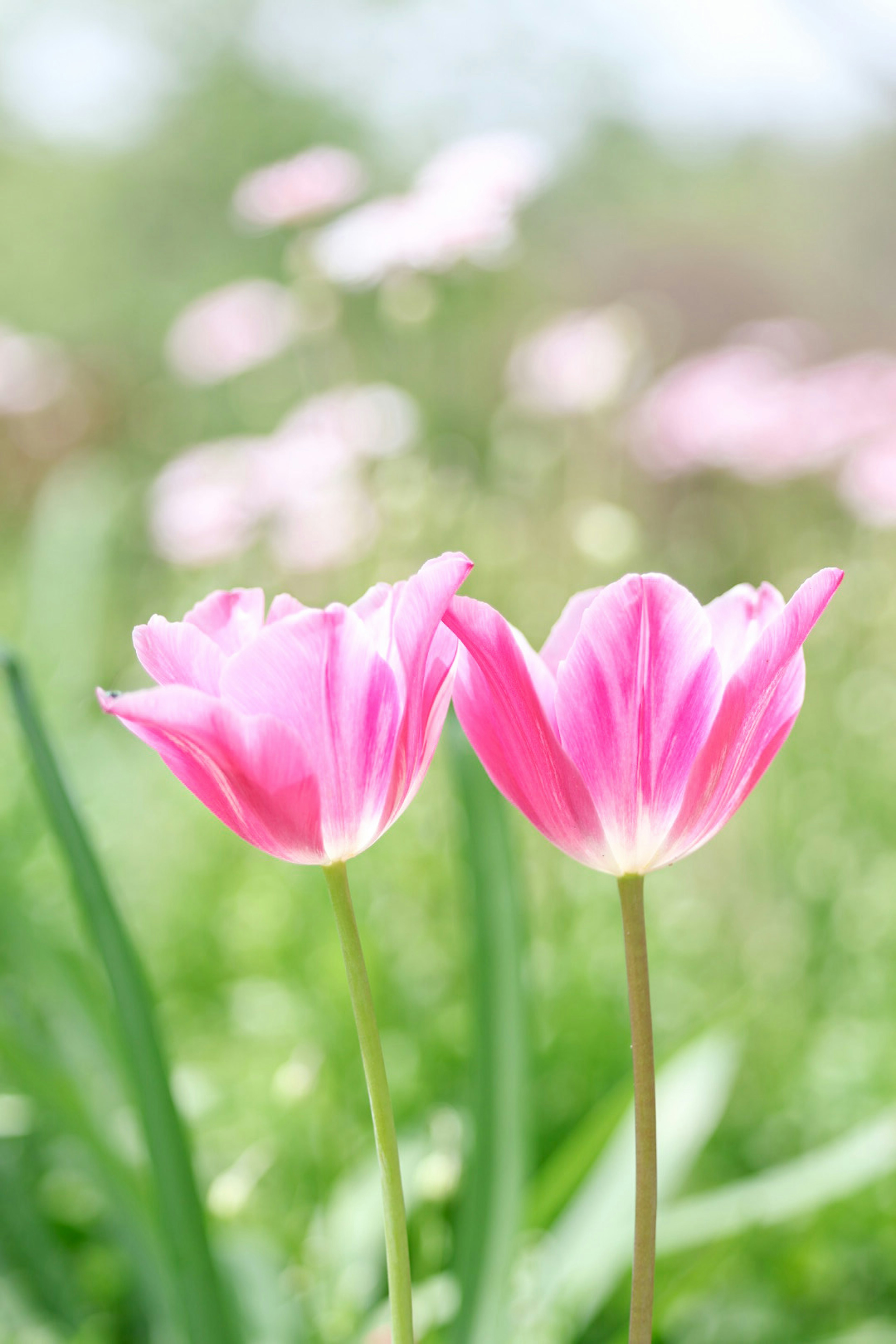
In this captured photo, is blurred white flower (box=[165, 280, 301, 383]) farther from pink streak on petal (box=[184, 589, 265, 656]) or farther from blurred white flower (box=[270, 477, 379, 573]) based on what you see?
pink streak on petal (box=[184, 589, 265, 656])

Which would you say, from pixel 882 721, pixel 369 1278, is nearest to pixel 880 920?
pixel 882 721

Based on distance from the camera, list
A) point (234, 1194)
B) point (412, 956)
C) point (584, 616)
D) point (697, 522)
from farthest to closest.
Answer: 1. point (697, 522)
2. point (412, 956)
3. point (234, 1194)
4. point (584, 616)

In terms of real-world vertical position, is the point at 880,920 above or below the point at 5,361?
below

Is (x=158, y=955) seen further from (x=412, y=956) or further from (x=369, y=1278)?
(x=369, y=1278)

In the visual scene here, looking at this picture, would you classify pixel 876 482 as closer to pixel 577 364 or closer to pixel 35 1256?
pixel 577 364

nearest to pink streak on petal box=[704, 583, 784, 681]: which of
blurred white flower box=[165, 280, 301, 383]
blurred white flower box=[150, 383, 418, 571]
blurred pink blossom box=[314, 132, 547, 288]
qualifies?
blurred pink blossom box=[314, 132, 547, 288]

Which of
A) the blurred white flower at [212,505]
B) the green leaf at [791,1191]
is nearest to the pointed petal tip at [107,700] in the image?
the green leaf at [791,1191]

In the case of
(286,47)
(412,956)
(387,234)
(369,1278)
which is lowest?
(369,1278)

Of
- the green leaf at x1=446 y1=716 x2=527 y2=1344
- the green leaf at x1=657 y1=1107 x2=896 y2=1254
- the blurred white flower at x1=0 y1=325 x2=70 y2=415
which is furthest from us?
the blurred white flower at x1=0 y1=325 x2=70 y2=415
